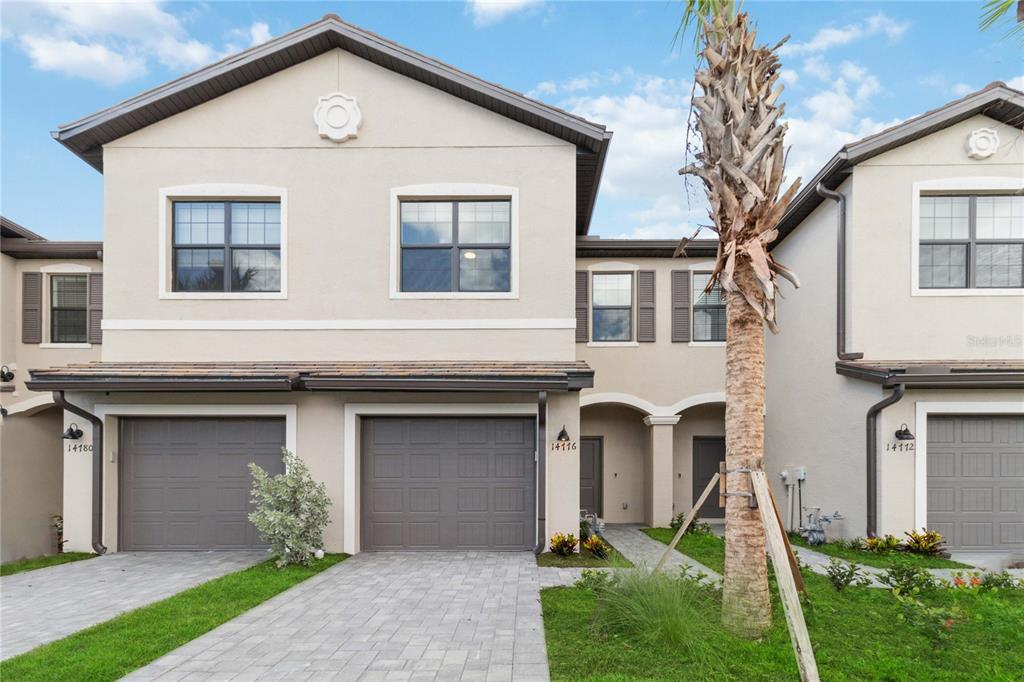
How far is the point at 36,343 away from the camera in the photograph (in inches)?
464

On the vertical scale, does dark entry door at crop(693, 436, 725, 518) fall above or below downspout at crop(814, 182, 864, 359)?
below

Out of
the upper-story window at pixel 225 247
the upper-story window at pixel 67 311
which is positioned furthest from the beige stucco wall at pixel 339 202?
the upper-story window at pixel 67 311

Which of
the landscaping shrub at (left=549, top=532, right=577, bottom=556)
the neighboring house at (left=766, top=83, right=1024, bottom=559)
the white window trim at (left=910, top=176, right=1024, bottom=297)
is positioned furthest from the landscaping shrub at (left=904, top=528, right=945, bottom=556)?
the landscaping shrub at (left=549, top=532, right=577, bottom=556)

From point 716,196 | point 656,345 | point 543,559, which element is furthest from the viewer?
point 656,345

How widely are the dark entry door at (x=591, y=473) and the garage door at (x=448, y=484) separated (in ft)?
14.8

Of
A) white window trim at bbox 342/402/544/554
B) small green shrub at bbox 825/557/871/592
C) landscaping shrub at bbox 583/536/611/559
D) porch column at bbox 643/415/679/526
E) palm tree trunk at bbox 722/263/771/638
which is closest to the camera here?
palm tree trunk at bbox 722/263/771/638

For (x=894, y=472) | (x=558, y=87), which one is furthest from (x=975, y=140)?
(x=558, y=87)

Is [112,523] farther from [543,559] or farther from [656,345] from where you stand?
[656,345]

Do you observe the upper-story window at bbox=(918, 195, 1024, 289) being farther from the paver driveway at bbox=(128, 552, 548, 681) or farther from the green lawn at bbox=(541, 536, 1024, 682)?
the paver driveway at bbox=(128, 552, 548, 681)

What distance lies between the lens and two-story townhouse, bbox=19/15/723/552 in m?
9.30

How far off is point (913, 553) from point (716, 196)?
7341 mm

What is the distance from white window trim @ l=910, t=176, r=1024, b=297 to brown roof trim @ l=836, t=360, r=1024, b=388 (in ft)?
4.51

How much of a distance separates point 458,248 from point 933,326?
8.36m

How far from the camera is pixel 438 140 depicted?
966cm
